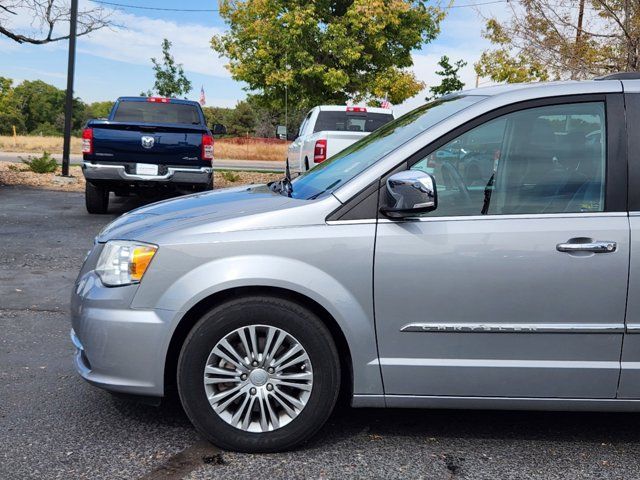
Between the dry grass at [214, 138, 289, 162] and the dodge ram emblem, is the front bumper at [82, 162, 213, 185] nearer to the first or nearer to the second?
the dodge ram emblem

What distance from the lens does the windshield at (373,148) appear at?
3.47 meters

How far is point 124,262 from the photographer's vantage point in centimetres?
324

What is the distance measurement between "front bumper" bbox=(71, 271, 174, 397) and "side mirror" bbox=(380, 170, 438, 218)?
117 centimetres

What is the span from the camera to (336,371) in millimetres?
3191

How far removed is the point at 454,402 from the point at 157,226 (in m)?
1.67

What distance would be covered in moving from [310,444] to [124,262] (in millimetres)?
1264

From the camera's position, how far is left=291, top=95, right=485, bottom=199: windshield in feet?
11.4

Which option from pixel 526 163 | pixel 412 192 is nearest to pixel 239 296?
pixel 412 192

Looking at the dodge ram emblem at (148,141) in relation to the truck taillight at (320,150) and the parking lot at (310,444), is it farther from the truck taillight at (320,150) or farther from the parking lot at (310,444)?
the parking lot at (310,444)

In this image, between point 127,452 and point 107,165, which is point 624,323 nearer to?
point 127,452

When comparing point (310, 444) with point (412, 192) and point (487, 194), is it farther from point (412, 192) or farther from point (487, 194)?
point (487, 194)

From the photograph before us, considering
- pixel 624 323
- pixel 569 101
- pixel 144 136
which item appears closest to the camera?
pixel 624 323

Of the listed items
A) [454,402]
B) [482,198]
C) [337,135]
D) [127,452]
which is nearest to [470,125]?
[482,198]

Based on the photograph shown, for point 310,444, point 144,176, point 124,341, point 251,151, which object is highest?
point 251,151
